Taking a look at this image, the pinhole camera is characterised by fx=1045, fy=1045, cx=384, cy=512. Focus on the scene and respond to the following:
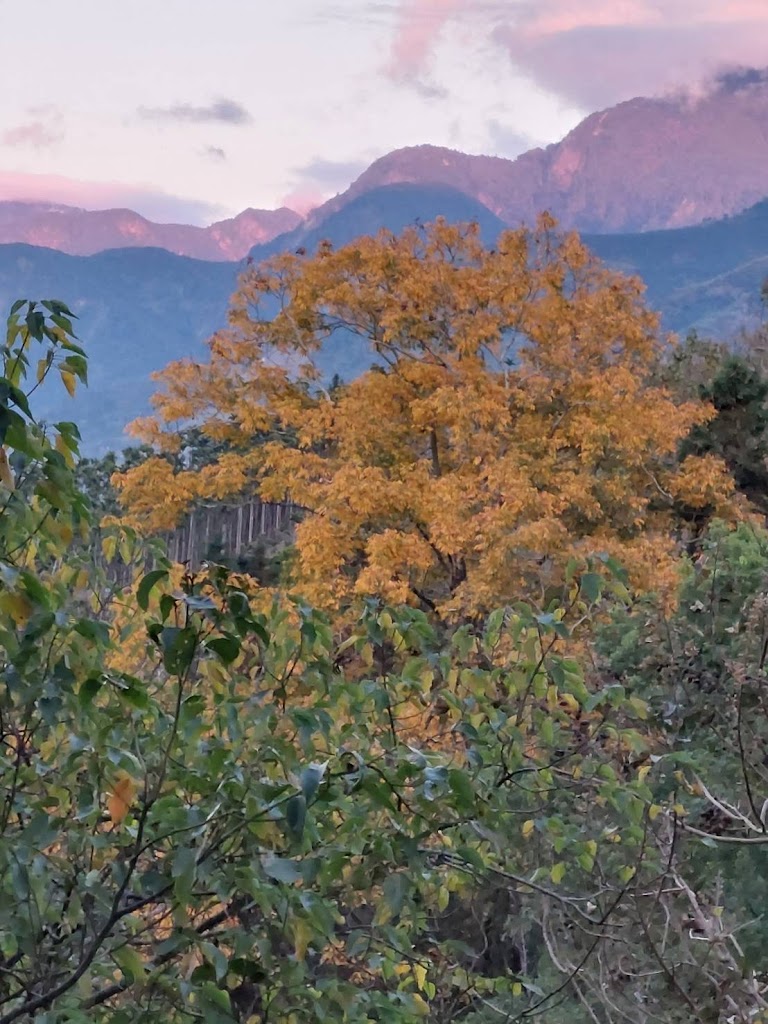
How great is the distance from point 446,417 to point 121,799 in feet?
36.0

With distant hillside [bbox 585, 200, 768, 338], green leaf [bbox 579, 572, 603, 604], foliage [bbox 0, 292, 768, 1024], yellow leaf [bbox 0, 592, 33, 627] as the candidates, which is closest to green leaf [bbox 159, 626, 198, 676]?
foliage [bbox 0, 292, 768, 1024]

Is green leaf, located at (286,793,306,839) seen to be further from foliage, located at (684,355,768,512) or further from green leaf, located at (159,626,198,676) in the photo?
foliage, located at (684,355,768,512)

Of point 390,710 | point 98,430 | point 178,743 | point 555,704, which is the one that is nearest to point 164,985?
point 178,743

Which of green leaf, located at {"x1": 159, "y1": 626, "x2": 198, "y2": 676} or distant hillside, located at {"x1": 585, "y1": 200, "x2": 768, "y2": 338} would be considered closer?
green leaf, located at {"x1": 159, "y1": 626, "x2": 198, "y2": 676}

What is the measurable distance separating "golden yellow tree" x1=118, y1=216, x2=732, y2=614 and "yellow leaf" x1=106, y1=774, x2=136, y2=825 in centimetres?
908

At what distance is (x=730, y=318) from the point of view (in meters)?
92.2

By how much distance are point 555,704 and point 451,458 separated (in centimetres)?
1119

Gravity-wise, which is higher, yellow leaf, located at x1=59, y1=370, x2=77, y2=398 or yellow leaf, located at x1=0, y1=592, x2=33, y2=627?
yellow leaf, located at x1=59, y1=370, x2=77, y2=398

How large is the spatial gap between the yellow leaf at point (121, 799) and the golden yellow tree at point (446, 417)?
358 inches

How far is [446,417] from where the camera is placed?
12508mm

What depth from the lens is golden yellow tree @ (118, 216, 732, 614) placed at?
11.7m

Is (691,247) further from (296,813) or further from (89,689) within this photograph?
(296,813)

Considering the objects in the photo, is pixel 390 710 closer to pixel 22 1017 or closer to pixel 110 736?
pixel 110 736

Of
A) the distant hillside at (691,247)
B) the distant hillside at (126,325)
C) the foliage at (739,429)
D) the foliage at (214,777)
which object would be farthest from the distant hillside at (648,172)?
the foliage at (214,777)
